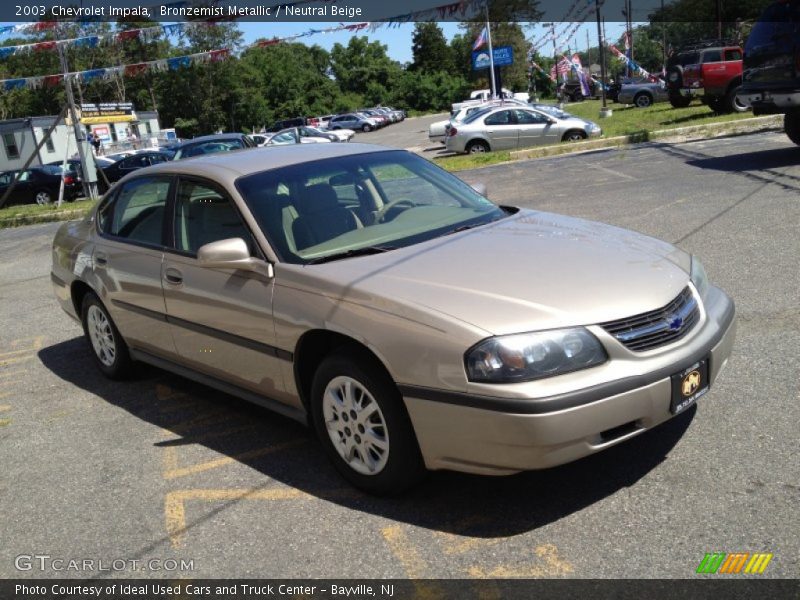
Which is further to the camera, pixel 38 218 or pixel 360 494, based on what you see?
pixel 38 218

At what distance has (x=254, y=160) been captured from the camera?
4.84 m

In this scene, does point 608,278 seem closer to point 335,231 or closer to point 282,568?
point 335,231

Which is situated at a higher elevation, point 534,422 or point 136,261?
point 136,261

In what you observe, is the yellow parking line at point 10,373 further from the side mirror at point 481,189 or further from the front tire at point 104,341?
the side mirror at point 481,189

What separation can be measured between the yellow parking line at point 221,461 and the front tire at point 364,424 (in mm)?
620

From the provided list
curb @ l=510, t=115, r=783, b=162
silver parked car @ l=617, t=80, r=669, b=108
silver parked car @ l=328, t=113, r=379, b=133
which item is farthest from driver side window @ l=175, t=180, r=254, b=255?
silver parked car @ l=328, t=113, r=379, b=133

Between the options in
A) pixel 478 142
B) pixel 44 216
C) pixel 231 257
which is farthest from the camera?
pixel 478 142

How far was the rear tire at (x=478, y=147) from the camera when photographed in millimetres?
22703

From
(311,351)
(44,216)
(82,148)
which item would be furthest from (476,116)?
(311,351)

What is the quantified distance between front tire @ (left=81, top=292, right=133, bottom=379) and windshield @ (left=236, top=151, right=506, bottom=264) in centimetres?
181

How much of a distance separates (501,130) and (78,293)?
58.0 ft

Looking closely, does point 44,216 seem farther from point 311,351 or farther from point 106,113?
point 106,113

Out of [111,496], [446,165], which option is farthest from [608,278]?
[446,165]

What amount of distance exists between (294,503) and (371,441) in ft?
1.67
